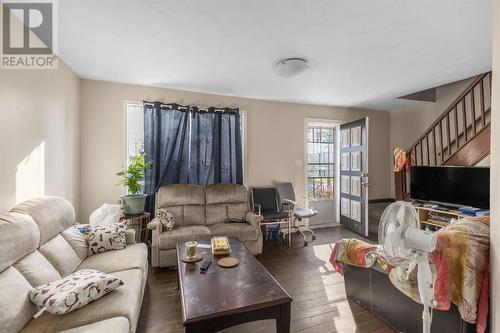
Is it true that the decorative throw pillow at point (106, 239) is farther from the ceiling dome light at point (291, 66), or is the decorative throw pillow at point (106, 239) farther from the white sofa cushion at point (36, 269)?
the ceiling dome light at point (291, 66)

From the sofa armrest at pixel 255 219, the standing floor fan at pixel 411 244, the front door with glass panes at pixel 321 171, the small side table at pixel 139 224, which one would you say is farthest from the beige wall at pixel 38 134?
the front door with glass panes at pixel 321 171

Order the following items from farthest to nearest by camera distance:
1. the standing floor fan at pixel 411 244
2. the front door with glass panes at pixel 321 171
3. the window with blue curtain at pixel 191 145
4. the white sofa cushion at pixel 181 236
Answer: the front door with glass panes at pixel 321 171
the window with blue curtain at pixel 191 145
the white sofa cushion at pixel 181 236
the standing floor fan at pixel 411 244

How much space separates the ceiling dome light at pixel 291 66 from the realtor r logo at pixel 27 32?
208 centimetres

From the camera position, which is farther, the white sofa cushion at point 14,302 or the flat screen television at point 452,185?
the flat screen television at point 452,185

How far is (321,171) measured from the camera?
508 centimetres

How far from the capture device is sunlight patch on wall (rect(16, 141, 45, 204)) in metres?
2.01

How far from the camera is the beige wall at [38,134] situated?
185 cm

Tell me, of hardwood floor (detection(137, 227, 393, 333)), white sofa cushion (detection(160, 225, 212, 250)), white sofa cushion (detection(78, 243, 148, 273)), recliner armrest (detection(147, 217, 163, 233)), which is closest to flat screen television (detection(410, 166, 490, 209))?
hardwood floor (detection(137, 227, 393, 333))

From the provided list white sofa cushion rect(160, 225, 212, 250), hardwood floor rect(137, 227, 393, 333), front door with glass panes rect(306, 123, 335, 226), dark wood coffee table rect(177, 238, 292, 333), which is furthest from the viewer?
front door with glass panes rect(306, 123, 335, 226)

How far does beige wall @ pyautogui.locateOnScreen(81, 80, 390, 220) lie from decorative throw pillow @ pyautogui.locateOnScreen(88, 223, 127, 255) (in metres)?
1.16

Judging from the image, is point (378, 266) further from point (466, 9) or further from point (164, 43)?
point (164, 43)

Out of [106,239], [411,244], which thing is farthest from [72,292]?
[411,244]

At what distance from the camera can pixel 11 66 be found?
6.26 ft

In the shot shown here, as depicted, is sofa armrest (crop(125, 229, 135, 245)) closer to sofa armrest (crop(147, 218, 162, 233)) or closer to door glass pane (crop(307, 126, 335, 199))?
sofa armrest (crop(147, 218, 162, 233))
